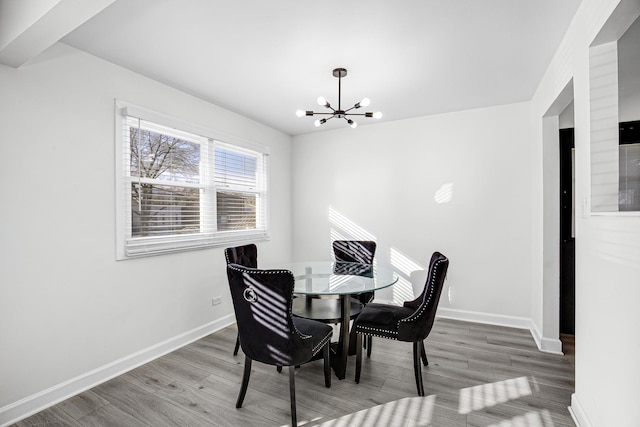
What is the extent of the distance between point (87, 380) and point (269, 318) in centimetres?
167

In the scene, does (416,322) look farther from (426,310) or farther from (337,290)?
(337,290)

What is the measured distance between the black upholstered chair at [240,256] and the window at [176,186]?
0.47 meters

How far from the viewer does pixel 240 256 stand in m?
3.14

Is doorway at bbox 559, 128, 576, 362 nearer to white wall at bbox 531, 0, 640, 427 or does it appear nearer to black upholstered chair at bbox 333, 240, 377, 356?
white wall at bbox 531, 0, 640, 427

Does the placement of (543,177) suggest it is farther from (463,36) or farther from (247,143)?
(247,143)

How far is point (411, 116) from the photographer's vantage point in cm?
395

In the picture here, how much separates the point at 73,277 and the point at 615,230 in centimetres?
337

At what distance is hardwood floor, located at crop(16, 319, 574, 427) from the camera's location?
197 cm

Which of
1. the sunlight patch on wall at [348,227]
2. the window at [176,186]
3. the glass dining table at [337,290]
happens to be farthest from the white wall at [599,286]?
the window at [176,186]

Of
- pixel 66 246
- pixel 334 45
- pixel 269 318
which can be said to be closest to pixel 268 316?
pixel 269 318

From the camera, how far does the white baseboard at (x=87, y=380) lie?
198cm

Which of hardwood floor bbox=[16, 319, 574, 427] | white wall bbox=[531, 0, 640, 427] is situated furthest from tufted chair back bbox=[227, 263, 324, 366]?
white wall bbox=[531, 0, 640, 427]

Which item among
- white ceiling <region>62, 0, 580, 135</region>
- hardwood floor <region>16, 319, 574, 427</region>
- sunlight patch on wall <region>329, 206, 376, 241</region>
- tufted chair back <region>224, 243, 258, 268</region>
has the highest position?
white ceiling <region>62, 0, 580, 135</region>

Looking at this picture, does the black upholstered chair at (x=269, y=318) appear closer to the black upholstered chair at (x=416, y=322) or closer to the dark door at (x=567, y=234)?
the black upholstered chair at (x=416, y=322)
